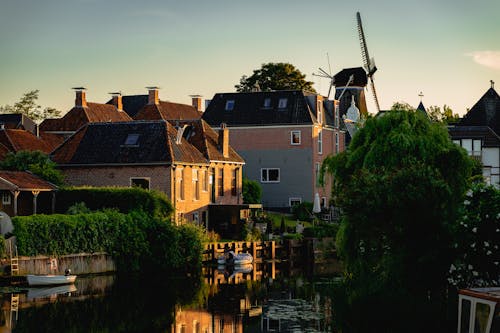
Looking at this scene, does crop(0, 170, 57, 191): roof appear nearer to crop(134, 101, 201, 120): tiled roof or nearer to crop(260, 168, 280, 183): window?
crop(260, 168, 280, 183): window

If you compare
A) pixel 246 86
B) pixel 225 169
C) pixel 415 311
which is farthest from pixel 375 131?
pixel 246 86

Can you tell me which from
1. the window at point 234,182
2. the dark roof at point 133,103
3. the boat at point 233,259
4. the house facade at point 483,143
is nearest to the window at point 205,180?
the window at point 234,182

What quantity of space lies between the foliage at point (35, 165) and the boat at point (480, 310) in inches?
1407

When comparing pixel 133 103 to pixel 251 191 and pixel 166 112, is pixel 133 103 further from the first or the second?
pixel 251 191

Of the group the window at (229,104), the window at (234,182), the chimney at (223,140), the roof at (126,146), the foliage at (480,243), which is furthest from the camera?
the window at (229,104)

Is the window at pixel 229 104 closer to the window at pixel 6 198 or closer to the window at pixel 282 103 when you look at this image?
the window at pixel 282 103

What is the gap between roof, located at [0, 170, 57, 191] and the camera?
53.5 meters

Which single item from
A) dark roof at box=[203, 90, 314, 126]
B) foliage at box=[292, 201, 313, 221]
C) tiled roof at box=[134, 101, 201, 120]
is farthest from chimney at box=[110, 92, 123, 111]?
foliage at box=[292, 201, 313, 221]

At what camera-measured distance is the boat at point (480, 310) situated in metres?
26.8

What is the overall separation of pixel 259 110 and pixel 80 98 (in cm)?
1506

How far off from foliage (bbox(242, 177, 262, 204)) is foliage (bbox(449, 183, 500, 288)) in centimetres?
4149

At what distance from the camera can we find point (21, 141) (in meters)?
73.4

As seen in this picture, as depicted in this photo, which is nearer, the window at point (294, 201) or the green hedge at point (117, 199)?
the green hedge at point (117, 199)

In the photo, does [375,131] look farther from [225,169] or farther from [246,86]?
[246,86]
